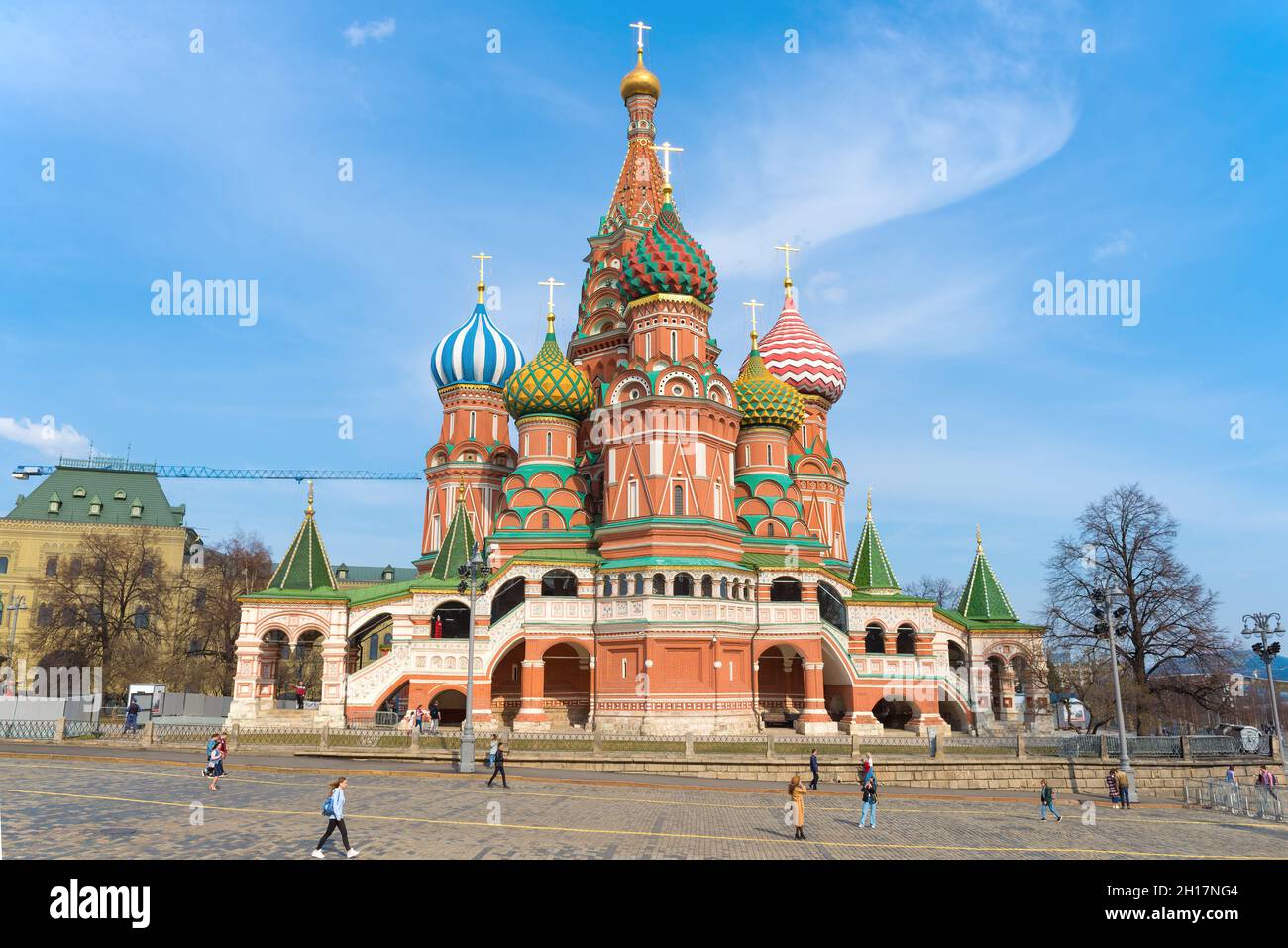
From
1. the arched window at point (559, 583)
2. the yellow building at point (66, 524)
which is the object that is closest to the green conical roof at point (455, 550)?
the arched window at point (559, 583)

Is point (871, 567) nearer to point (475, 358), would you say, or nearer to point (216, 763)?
point (475, 358)

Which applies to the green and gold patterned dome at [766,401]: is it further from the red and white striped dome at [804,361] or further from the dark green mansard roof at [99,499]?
the dark green mansard roof at [99,499]

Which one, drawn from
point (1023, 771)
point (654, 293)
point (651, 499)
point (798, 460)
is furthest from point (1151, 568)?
point (654, 293)

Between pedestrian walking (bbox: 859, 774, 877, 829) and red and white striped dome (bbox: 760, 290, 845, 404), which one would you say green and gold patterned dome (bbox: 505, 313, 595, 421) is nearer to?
red and white striped dome (bbox: 760, 290, 845, 404)

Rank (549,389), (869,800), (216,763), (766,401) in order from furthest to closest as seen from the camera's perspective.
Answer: (766,401)
(549,389)
(216,763)
(869,800)

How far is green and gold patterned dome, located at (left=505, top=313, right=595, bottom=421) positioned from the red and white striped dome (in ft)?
41.8

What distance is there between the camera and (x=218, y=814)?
15.1 meters

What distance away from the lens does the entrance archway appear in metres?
35.8

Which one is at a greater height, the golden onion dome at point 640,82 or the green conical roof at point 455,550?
the golden onion dome at point 640,82

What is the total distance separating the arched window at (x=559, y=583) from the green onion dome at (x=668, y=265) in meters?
12.6

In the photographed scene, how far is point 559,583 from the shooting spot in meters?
35.8

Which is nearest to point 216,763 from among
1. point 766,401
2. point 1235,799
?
point 1235,799

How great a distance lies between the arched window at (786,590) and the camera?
36125 mm

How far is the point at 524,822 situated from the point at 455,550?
21.4 m
